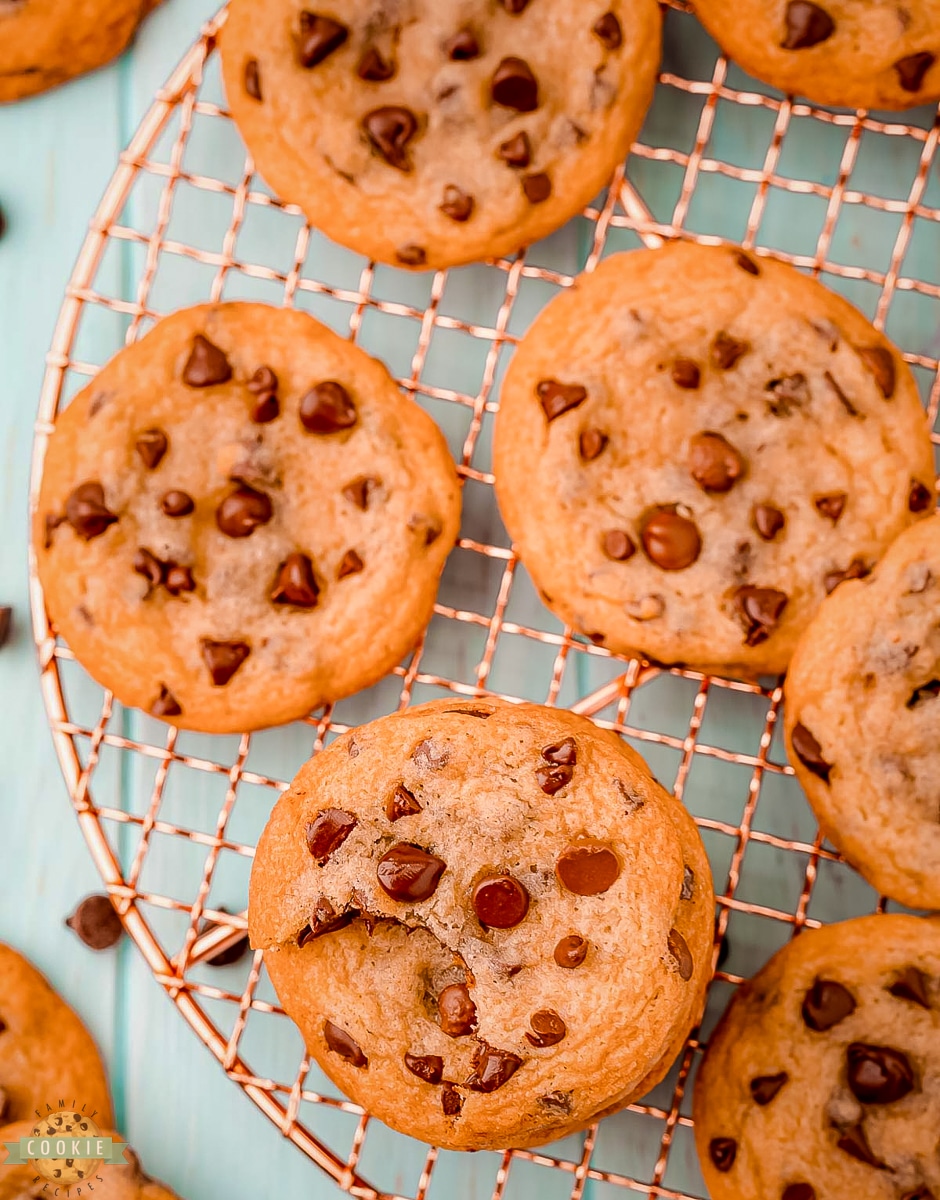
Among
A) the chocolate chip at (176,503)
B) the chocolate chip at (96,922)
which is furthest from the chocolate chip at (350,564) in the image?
the chocolate chip at (96,922)

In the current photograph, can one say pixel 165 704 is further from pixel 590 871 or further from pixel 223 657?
pixel 590 871

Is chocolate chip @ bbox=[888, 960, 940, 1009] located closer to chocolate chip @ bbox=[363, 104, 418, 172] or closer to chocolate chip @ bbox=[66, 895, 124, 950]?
chocolate chip @ bbox=[66, 895, 124, 950]

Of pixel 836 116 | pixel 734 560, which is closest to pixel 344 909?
pixel 734 560

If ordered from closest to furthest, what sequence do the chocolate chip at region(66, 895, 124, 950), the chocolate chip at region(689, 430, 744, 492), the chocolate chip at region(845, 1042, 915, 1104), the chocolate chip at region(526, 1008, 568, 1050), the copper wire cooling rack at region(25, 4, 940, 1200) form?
1. the chocolate chip at region(526, 1008, 568, 1050)
2. the chocolate chip at region(845, 1042, 915, 1104)
3. the chocolate chip at region(689, 430, 744, 492)
4. the copper wire cooling rack at region(25, 4, 940, 1200)
5. the chocolate chip at region(66, 895, 124, 950)

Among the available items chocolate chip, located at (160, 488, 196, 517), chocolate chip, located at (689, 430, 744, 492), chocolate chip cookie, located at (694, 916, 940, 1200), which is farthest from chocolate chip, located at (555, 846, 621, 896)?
chocolate chip, located at (160, 488, 196, 517)

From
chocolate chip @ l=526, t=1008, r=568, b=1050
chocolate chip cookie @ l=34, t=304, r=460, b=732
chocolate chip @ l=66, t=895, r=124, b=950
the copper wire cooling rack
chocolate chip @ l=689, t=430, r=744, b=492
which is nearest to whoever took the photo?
chocolate chip @ l=526, t=1008, r=568, b=1050

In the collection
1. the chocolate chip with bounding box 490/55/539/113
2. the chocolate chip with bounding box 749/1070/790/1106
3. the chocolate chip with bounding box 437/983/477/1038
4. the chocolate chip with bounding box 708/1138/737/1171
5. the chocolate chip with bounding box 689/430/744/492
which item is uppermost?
the chocolate chip with bounding box 490/55/539/113
